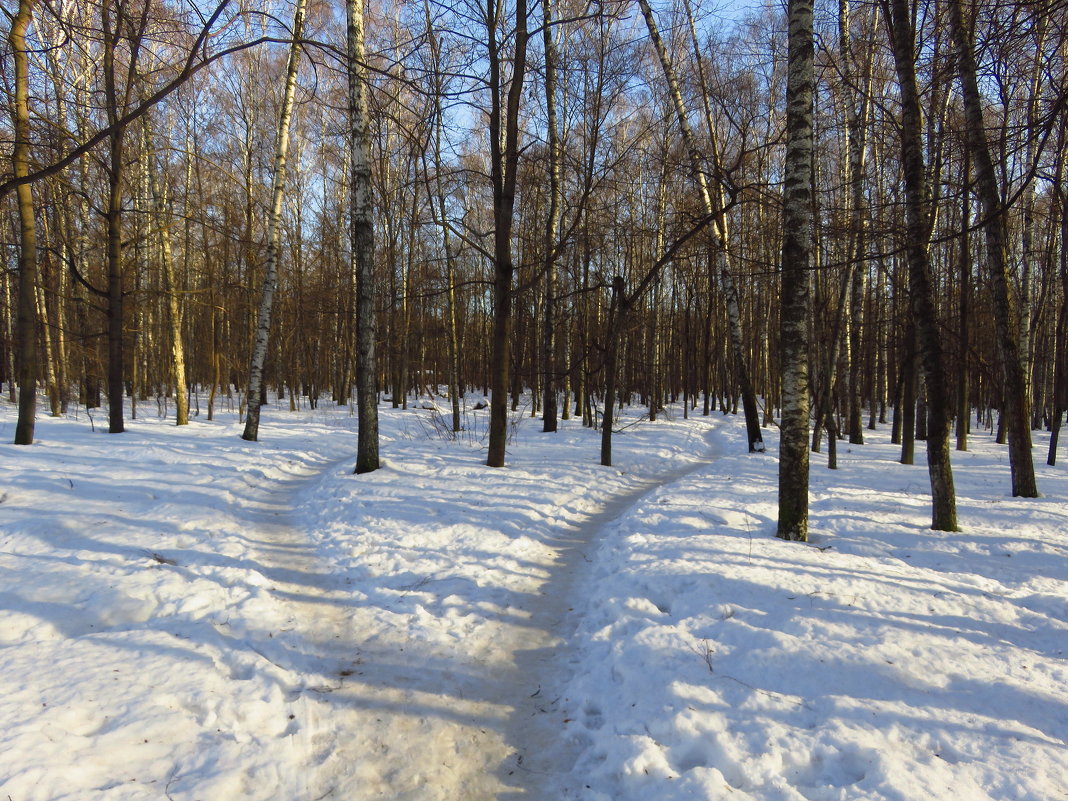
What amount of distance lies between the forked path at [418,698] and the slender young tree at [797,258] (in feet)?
9.43

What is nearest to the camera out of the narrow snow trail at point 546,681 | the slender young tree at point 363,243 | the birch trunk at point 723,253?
the narrow snow trail at point 546,681

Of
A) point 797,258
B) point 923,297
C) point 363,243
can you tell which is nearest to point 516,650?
point 797,258

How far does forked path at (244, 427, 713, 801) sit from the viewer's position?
2.89 metres

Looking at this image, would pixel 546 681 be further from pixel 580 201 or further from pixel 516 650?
pixel 580 201

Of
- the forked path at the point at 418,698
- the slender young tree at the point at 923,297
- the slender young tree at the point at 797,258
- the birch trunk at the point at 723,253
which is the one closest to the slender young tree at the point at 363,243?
the forked path at the point at 418,698

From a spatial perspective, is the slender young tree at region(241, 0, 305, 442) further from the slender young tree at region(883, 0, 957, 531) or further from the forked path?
the slender young tree at region(883, 0, 957, 531)

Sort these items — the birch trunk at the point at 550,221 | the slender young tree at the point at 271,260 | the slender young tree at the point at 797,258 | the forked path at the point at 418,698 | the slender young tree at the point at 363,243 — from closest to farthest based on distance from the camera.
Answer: the forked path at the point at 418,698, the slender young tree at the point at 797,258, the slender young tree at the point at 363,243, the slender young tree at the point at 271,260, the birch trunk at the point at 550,221

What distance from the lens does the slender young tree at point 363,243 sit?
938cm

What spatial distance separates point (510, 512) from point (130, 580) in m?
4.29

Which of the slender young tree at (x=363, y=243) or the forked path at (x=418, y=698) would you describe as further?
the slender young tree at (x=363, y=243)

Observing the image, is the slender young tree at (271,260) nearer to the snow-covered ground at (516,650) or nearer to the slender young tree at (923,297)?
the snow-covered ground at (516,650)

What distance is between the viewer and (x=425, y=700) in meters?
3.59

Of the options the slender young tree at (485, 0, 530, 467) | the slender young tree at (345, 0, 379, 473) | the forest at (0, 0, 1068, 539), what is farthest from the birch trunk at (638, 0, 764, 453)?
the slender young tree at (345, 0, 379, 473)

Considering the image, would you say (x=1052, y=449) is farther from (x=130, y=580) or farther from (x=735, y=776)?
(x=130, y=580)
